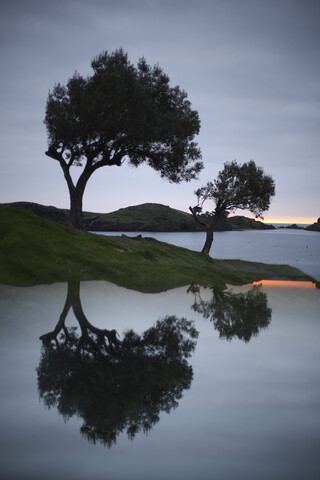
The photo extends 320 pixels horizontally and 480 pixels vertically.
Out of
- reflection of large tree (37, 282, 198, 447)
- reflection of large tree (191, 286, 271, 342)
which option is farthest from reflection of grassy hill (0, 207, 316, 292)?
reflection of large tree (37, 282, 198, 447)

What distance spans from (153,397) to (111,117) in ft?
114

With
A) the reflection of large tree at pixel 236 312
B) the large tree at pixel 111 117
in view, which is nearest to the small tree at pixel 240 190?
the large tree at pixel 111 117

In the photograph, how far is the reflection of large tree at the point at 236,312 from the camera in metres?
13.0

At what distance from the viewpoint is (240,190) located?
54.7 m

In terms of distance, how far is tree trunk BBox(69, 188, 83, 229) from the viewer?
40.0 meters

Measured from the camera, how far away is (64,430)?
6.42 metres

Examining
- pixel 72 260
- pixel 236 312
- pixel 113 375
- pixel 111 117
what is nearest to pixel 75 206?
pixel 111 117

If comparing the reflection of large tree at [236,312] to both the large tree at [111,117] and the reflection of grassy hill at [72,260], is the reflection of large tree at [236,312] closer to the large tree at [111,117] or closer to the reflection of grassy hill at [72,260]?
the reflection of grassy hill at [72,260]

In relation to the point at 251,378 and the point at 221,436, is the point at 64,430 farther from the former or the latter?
the point at 251,378

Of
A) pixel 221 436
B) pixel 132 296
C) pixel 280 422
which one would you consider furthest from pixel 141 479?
pixel 132 296

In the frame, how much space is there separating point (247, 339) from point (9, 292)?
10.2 metres

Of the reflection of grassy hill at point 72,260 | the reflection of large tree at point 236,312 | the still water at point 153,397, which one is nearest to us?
the still water at point 153,397

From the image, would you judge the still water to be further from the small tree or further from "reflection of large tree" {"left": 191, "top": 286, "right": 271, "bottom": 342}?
the small tree

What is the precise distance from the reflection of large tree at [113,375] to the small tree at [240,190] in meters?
43.4
